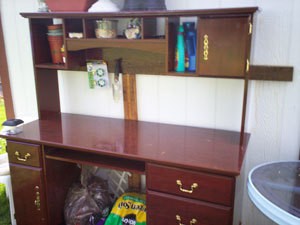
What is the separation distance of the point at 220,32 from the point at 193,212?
0.88 meters

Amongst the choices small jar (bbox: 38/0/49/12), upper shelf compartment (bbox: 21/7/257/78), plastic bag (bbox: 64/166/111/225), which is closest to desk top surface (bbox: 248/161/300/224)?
upper shelf compartment (bbox: 21/7/257/78)

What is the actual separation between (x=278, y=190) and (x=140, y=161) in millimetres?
688

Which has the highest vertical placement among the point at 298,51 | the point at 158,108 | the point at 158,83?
the point at 298,51

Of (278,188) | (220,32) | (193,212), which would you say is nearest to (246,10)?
(220,32)

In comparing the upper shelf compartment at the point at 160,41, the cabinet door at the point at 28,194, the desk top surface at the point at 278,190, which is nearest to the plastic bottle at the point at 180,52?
the upper shelf compartment at the point at 160,41

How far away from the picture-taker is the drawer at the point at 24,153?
6.04 feet

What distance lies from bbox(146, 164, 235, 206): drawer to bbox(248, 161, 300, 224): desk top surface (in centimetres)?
12

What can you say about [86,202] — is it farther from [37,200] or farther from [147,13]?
[147,13]

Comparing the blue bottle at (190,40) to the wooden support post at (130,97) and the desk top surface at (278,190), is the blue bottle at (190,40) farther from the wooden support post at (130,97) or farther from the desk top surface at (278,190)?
the desk top surface at (278,190)

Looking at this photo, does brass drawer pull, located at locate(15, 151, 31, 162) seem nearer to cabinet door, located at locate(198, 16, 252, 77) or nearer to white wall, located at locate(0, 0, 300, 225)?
white wall, located at locate(0, 0, 300, 225)

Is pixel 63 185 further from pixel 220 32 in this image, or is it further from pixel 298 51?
pixel 298 51

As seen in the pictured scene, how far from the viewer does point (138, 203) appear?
6.87 feet

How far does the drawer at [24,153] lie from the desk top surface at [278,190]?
46.5 inches

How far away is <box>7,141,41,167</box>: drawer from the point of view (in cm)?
184
